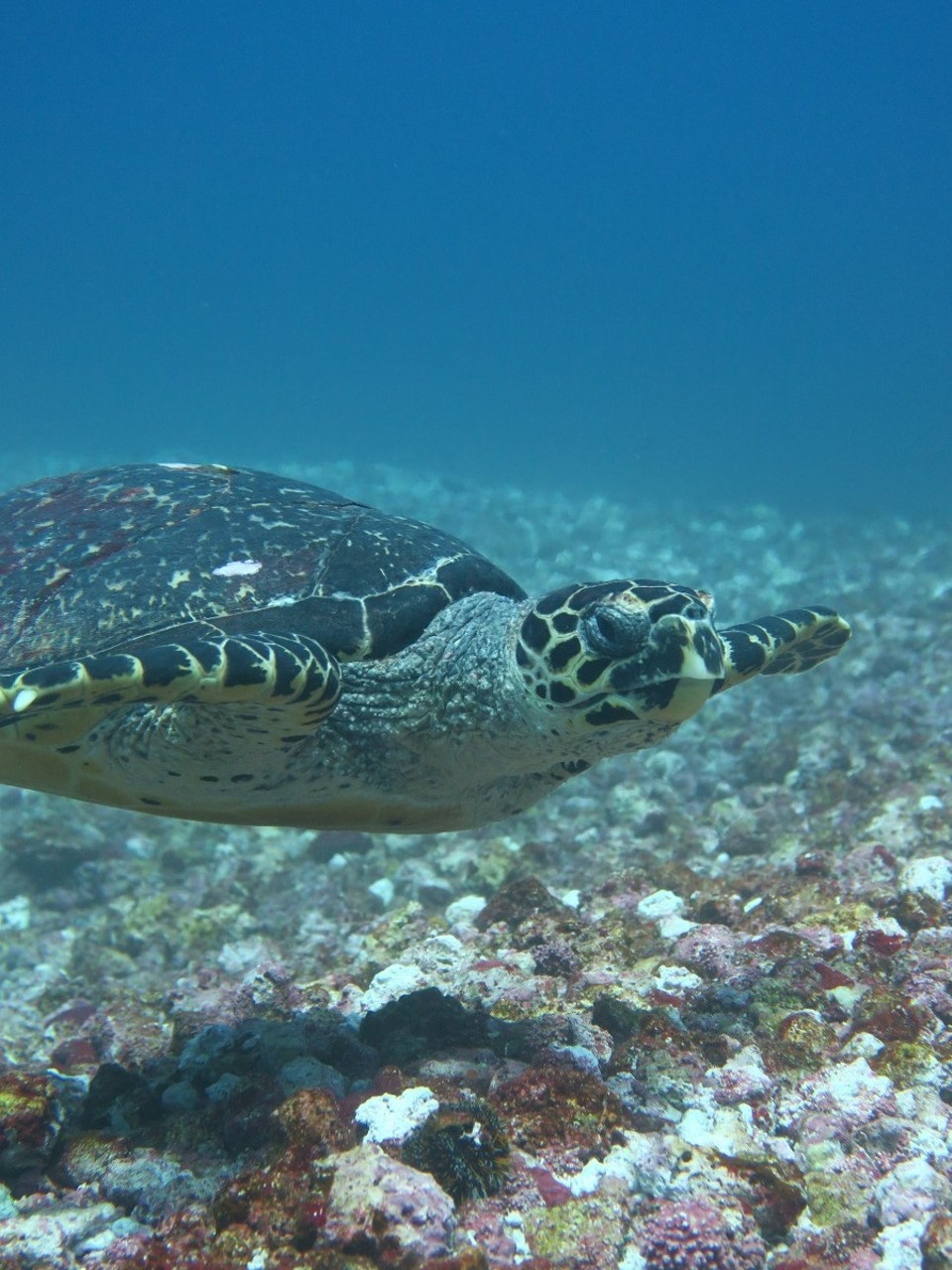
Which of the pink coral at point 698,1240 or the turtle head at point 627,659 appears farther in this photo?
the turtle head at point 627,659

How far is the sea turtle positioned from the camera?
2553mm

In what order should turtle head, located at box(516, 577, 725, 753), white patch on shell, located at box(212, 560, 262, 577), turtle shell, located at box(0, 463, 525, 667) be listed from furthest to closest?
white patch on shell, located at box(212, 560, 262, 577) < turtle shell, located at box(0, 463, 525, 667) < turtle head, located at box(516, 577, 725, 753)

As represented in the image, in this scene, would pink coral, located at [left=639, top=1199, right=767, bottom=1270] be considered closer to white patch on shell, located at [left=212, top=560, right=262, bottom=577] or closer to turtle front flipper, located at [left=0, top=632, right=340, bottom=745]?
turtle front flipper, located at [left=0, top=632, right=340, bottom=745]

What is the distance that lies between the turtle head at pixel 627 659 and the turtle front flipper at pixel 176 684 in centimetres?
78

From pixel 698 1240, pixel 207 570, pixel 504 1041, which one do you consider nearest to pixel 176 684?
pixel 207 570

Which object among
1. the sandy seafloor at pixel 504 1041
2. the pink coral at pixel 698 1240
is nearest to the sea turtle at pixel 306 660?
the sandy seafloor at pixel 504 1041

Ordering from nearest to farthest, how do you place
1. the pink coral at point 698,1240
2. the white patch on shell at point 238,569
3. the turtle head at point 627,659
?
the pink coral at point 698,1240
the turtle head at point 627,659
the white patch on shell at point 238,569

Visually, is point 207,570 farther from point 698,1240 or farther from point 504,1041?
point 698,1240

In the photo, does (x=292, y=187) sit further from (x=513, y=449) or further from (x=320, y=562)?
(x=320, y=562)

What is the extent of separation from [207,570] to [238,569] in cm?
12

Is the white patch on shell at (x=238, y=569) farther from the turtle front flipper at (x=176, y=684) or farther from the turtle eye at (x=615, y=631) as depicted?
the turtle eye at (x=615, y=631)

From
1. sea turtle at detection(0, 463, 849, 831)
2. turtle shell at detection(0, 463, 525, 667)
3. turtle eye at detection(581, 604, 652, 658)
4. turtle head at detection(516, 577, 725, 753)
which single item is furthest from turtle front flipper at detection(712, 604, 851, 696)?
turtle shell at detection(0, 463, 525, 667)

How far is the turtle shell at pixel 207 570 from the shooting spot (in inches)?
123

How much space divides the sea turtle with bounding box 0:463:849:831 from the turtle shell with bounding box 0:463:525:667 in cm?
1
